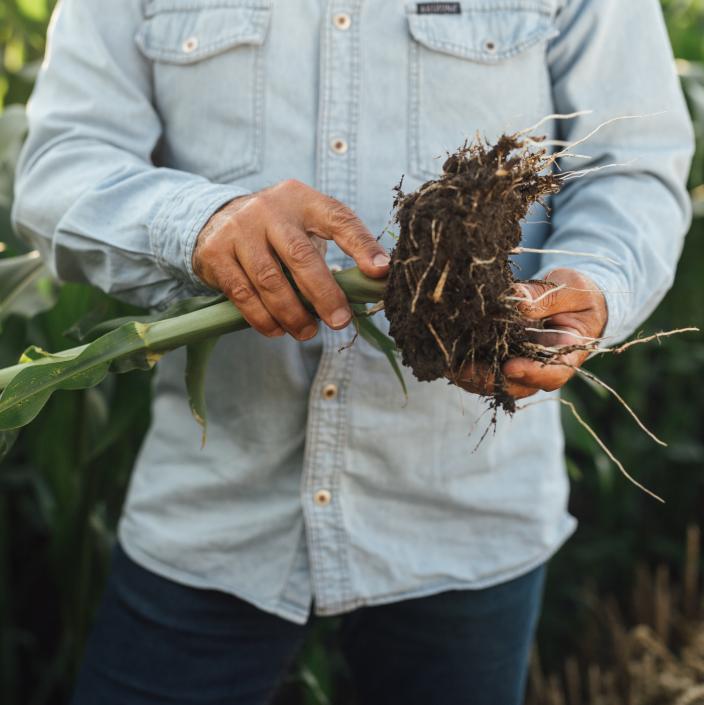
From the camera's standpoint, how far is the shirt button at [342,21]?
3.57ft

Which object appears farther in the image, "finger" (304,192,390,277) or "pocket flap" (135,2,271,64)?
"pocket flap" (135,2,271,64)

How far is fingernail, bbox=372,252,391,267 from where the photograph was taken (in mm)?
854

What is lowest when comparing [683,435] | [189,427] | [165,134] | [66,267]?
[683,435]

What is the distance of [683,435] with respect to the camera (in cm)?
232

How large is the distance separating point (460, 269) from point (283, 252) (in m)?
0.17

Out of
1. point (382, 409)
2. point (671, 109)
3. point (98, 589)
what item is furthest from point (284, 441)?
point (98, 589)

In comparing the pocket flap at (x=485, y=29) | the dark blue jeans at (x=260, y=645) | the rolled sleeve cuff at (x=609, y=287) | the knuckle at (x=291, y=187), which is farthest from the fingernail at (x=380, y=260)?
the dark blue jeans at (x=260, y=645)

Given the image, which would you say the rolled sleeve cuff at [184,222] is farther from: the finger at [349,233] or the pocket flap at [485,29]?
the pocket flap at [485,29]

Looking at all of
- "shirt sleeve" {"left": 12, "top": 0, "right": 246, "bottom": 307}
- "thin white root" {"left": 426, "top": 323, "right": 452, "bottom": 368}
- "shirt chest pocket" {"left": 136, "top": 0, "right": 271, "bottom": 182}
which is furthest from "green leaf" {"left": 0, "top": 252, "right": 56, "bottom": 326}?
"thin white root" {"left": 426, "top": 323, "right": 452, "bottom": 368}

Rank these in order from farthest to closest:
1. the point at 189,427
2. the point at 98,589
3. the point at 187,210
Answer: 1. the point at 98,589
2. the point at 189,427
3. the point at 187,210

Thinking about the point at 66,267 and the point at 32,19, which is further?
the point at 32,19

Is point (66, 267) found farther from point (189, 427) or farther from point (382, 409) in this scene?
point (382, 409)

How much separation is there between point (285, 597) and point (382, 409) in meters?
0.28

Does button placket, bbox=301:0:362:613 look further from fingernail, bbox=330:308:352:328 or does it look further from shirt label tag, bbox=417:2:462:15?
fingernail, bbox=330:308:352:328
